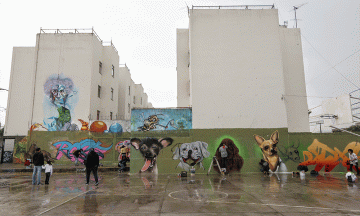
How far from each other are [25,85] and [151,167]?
2200cm

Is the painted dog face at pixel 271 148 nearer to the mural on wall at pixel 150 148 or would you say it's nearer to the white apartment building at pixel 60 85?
Result: the mural on wall at pixel 150 148

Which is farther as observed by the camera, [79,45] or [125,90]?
[125,90]

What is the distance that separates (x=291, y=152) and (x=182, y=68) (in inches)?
578

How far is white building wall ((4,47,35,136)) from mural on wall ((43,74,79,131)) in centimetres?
476

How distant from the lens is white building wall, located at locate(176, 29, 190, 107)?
86.0 feet

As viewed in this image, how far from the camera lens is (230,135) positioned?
53.9ft

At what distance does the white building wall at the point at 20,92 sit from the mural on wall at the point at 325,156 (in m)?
28.5

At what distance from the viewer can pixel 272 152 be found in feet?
53.8

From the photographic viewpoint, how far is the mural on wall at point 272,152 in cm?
1622

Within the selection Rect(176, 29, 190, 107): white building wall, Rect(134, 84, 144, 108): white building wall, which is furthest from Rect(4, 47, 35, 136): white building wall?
Rect(134, 84, 144, 108): white building wall

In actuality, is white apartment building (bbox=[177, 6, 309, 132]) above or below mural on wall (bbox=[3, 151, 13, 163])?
above

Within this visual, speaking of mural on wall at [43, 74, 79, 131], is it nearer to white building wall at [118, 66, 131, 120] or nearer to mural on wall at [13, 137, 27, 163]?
mural on wall at [13, 137, 27, 163]

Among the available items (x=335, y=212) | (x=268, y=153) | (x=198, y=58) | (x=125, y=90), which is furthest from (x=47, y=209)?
(x=125, y=90)

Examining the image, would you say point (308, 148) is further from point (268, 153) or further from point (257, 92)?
point (257, 92)
